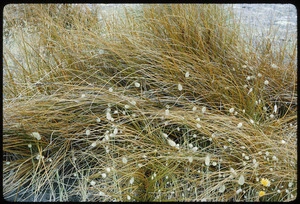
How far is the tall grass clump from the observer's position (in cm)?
160

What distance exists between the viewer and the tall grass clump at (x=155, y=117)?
160 cm

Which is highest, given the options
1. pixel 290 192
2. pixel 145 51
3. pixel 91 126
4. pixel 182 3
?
pixel 182 3

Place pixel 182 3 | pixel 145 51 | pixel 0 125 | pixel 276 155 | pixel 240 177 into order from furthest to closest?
pixel 182 3 → pixel 145 51 → pixel 0 125 → pixel 276 155 → pixel 240 177

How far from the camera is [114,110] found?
1.89m

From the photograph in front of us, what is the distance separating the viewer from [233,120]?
178 cm

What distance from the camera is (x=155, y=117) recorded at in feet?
5.72

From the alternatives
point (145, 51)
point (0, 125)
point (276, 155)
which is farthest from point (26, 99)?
point (276, 155)

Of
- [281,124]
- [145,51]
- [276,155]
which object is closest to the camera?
[276,155]

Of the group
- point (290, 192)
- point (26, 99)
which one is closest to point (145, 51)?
point (26, 99)

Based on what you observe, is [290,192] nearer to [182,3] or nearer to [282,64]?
[282,64]

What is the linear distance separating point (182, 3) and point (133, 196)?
1.32 meters

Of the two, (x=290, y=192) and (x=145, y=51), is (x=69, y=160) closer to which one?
(x=145, y=51)

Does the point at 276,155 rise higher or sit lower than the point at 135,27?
lower

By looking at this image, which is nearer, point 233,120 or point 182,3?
point 233,120
